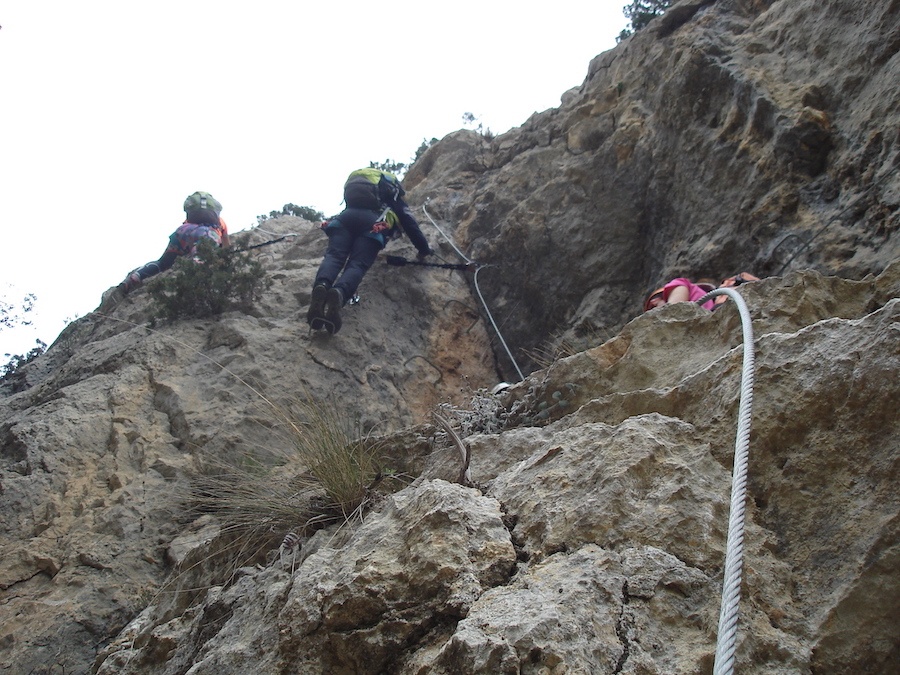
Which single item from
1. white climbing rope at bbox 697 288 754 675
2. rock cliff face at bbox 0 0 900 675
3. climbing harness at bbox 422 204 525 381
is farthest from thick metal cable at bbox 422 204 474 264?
white climbing rope at bbox 697 288 754 675

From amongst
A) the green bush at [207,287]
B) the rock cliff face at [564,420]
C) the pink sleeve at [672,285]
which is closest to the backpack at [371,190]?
the rock cliff face at [564,420]

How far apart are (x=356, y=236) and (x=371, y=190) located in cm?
57

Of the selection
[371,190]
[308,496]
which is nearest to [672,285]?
[308,496]

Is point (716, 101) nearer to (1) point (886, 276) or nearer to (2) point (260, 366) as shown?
(1) point (886, 276)

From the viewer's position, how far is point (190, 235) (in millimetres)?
9578

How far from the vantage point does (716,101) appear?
255 inches

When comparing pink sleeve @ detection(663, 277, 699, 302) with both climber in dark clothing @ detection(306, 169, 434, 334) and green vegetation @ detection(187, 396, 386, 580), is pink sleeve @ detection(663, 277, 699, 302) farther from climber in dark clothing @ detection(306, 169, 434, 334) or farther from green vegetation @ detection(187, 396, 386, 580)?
climber in dark clothing @ detection(306, 169, 434, 334)

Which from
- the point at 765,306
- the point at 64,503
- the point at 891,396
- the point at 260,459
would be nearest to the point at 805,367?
the point at 891,396

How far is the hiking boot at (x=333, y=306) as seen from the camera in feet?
23.1

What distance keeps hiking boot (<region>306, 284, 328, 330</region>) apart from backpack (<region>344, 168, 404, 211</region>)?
1.37m

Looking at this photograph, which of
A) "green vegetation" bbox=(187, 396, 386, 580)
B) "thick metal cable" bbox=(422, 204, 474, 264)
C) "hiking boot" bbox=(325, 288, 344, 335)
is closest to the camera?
"green vegetation" bbox=(187, 396, 386, 580)

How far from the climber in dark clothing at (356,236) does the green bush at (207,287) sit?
82 cm

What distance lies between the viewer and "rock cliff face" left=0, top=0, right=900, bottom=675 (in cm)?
208

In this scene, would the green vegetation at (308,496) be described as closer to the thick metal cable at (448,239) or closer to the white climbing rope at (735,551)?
the white climbing rope at (735,551)
